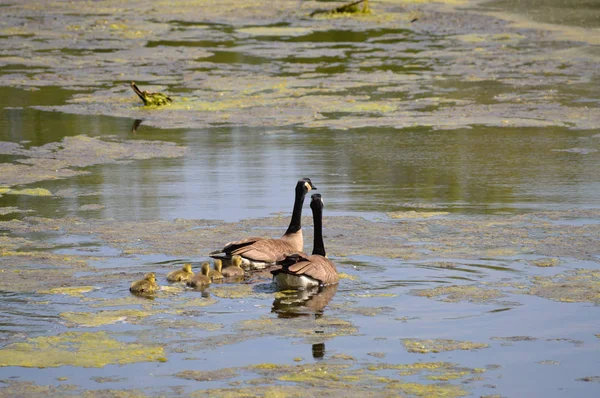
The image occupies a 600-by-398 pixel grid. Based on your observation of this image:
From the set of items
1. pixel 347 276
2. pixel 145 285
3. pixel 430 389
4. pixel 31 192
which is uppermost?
pixel 31 192

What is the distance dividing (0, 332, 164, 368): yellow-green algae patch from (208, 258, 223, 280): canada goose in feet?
5.59

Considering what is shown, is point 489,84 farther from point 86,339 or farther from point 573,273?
point 86,339

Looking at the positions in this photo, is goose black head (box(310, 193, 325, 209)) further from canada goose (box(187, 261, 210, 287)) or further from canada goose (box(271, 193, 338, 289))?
canada goose (box(187, 261, 210, 287))

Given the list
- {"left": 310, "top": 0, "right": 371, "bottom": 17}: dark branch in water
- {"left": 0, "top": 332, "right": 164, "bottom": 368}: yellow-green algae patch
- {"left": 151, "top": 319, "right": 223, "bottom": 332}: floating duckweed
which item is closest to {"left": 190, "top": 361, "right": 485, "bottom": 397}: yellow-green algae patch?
{"left": 0, "top": 332, "right": 164, "bottom": 368}: yellow-green algae patch

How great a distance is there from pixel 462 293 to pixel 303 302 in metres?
1.30

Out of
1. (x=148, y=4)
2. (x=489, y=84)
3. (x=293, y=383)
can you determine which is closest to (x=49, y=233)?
(x=293, y=383)

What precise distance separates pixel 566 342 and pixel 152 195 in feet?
21.2

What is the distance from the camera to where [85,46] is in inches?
1077

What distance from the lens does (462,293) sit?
29.8 ft

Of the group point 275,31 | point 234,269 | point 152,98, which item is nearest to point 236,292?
point 234,269

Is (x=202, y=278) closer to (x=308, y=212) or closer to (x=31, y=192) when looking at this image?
(x=308, y=212)

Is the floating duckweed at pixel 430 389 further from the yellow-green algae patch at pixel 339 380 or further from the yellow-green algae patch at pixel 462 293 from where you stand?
the yellow-green algae patch at pixel 462 293

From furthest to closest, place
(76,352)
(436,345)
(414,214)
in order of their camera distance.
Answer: (414,214) → (436,345) → (76,352)

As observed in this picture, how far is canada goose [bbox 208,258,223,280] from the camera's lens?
9527 mm
